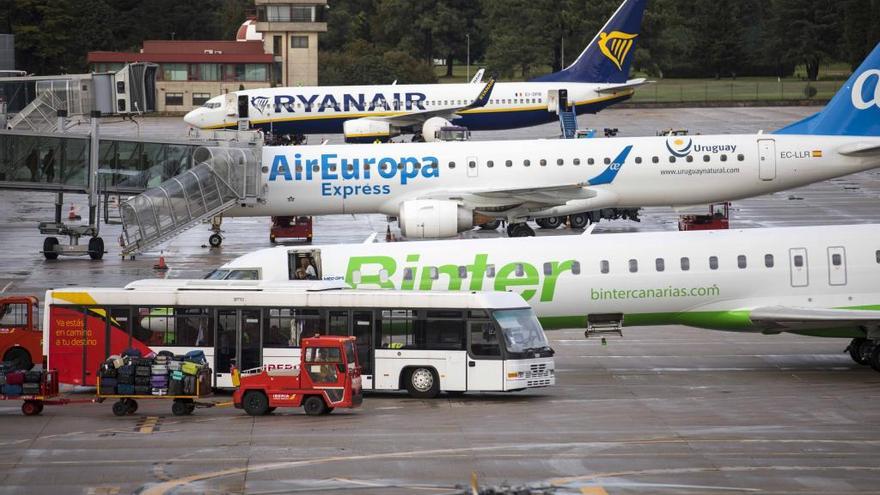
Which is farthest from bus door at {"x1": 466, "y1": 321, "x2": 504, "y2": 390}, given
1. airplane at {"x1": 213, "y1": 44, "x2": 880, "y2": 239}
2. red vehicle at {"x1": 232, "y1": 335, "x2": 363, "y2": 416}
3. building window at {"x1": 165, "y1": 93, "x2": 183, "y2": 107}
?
building window at {"x1": 165, "y1": 93, "x2": 183, "y2": 107}

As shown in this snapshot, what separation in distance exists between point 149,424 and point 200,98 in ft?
341

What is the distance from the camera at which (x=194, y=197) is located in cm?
5512

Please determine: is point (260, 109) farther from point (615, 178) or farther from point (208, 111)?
point (615, 178)

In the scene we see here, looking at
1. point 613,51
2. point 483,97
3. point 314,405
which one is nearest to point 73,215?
point 483,97

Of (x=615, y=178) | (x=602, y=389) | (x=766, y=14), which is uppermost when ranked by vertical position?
(x=766, y=14)

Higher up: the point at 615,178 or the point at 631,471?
the point at 615,178

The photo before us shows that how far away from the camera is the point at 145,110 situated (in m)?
58.9

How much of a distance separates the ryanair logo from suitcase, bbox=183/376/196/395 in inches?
2407

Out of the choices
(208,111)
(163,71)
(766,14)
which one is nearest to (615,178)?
(208,111)

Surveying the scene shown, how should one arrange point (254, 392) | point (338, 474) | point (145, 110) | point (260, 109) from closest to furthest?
point (338, 474) → point (254, 392) → point (145, 110) → point (260, 109)

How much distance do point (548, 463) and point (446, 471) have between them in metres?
1.80

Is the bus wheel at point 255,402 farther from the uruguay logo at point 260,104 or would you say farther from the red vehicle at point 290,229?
the uruguay logo at point 260,104

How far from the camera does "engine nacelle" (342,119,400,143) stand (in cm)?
8819

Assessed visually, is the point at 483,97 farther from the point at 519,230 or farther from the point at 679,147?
the point at 679,147
